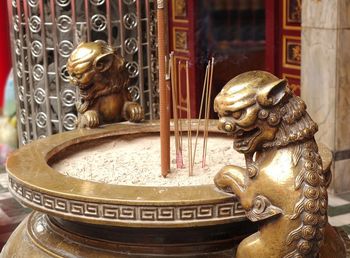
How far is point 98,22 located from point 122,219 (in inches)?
81.3

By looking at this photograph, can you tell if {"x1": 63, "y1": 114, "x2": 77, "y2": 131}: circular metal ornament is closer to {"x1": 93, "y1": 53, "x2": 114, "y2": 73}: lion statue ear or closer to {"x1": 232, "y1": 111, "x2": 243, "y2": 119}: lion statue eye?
{"x1": 93, "y1": 53, "x2": 114, "y2": 73}: lion statue ear

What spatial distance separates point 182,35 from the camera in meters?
6.14

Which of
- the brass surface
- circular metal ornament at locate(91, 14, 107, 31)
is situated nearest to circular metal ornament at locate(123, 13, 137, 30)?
circular metal ornament at locate(91, 14, 107, 31)

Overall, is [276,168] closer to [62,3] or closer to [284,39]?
[62,3]

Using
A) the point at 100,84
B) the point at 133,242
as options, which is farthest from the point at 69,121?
the point at 133,242

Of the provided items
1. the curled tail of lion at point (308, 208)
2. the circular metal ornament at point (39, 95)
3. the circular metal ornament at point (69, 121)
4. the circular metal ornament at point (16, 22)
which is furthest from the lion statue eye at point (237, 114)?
the circular metal ornament at point (16, 22)

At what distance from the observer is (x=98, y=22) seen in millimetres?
3441

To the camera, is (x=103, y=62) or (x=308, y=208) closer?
(x=308, y=208)

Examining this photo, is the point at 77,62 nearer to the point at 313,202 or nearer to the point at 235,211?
the point at 235,211

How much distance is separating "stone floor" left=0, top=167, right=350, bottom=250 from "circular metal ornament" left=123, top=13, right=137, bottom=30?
1.40 meters

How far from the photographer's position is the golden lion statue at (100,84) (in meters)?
2.26

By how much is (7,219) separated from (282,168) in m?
2.90

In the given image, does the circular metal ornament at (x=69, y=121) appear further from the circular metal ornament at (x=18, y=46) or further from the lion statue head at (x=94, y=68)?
the lion statue head at (x=94, y=68)

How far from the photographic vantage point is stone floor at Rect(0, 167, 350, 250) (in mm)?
3740
